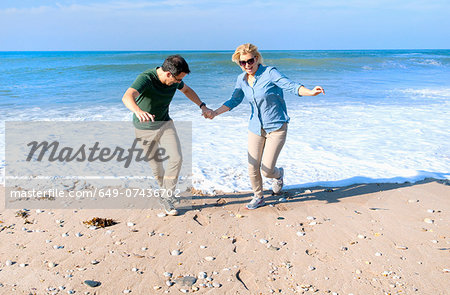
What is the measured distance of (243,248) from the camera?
405 centimetres

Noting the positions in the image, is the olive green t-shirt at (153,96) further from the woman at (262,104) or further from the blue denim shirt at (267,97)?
the blue denim shirt at (267,97)

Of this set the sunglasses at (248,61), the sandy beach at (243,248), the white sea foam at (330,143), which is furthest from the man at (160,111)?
the white sea foam at (330,143)

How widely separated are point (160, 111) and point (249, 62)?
1207 mm

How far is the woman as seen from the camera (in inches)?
175

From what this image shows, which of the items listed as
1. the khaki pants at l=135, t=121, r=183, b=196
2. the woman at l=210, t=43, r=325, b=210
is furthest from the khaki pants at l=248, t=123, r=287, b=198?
the khaki pants at l=135, t=121, r=183, b=196

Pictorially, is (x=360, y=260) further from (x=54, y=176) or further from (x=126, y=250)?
(x=54, y=176)

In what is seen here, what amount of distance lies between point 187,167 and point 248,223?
2.35 metres

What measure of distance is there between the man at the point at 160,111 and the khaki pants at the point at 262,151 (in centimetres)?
91

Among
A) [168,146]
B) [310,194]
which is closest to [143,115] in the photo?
[168,146]

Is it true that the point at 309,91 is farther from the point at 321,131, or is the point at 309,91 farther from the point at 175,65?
the point at 321,131

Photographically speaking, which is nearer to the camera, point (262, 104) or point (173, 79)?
point (173, 79)

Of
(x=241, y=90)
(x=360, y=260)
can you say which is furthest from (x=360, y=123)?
(x=360, y=260)

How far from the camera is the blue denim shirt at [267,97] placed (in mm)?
4504

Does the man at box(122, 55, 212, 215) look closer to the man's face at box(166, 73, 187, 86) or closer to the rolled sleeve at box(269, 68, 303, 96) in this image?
the man's face at box(166, 73, 187, 86)
